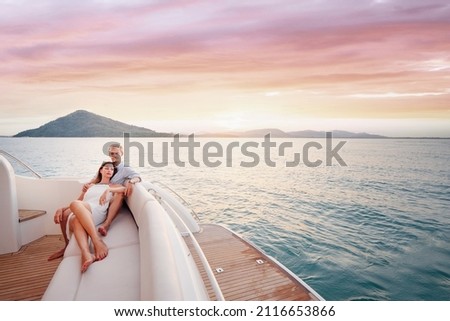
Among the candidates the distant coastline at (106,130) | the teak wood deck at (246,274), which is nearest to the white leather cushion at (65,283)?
the teak wood deck at (246,274)

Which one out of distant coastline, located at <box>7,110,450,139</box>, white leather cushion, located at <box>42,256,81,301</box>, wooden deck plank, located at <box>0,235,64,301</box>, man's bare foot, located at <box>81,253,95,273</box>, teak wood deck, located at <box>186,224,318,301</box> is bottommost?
teak wood deck, located at <box>186,224,318,301</box>

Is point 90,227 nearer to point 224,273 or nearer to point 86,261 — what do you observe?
point 86,261

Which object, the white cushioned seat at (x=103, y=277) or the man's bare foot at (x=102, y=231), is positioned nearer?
the white cushioned seat at (x=103, y=277)

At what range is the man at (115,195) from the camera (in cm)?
189

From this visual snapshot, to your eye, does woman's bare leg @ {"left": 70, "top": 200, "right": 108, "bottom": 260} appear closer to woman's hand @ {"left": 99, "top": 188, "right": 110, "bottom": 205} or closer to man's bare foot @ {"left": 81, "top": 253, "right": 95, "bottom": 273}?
man's bare foot @ {"left": 81, "top": 253, "right": 95, "bottom": 273}

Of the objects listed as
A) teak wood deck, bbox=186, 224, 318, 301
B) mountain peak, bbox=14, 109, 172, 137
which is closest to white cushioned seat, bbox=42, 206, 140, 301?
teak wood deck, bbox=186, 224, 318, 301

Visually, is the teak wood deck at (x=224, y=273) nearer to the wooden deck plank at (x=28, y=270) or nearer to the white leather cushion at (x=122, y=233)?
the wooden deck plank at (x=28, y=270)

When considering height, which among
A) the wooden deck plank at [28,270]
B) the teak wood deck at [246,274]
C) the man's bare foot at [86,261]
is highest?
the man's bare foot at [86,261]

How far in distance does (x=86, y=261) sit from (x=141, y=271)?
0.33 meters

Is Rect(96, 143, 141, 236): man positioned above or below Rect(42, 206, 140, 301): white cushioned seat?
above

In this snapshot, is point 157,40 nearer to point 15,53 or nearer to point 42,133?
point 15,53

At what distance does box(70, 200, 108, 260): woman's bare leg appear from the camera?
57.8 inches

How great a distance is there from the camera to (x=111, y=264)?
1.39 meters

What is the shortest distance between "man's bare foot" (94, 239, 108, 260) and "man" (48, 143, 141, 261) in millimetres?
227
